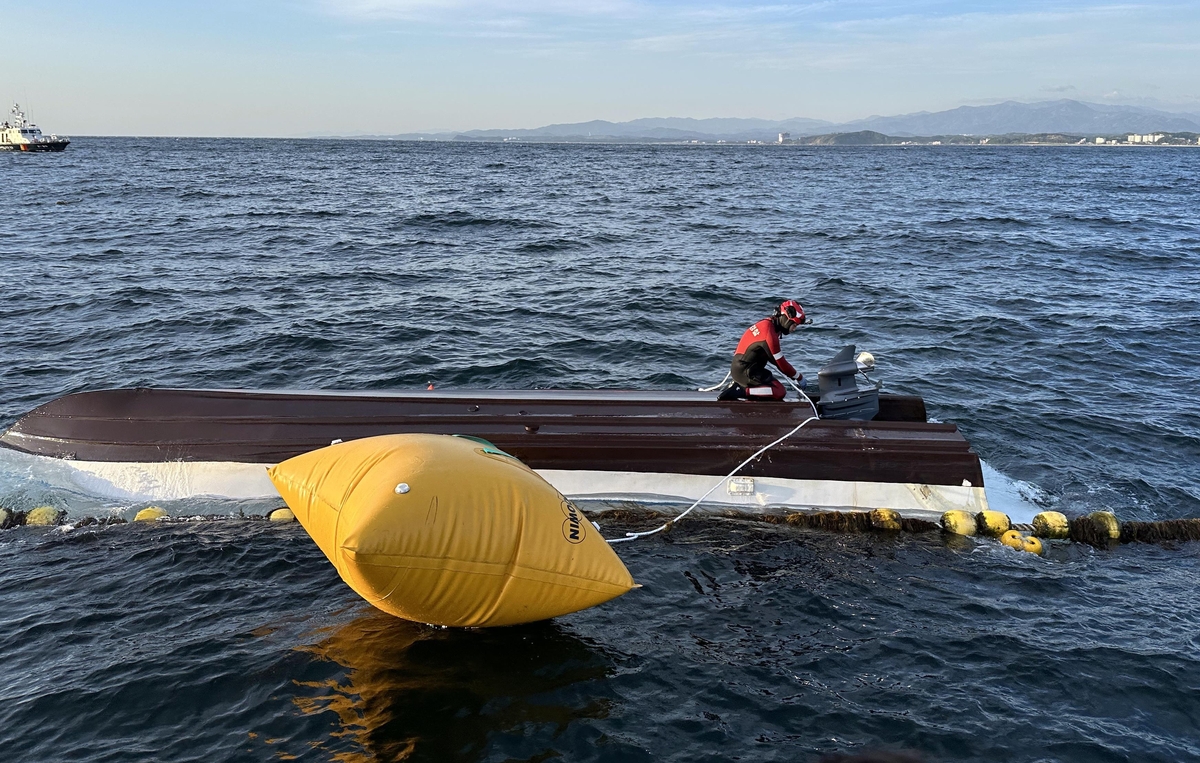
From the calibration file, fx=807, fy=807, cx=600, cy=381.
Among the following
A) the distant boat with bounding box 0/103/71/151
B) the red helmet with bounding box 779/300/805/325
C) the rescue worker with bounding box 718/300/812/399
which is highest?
the distant boat with bounding box 0/103/71/151

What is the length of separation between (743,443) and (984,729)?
14.2 feet

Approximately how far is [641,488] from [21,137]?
131 m

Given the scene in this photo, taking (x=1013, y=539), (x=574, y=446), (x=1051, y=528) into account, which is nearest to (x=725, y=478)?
(x=574, y=446)

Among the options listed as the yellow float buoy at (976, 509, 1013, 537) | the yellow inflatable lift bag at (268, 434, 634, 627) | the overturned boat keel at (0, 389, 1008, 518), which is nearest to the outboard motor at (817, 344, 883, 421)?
the overturned boat keel at (0, 389, 1008, 518)

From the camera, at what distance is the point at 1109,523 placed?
380 inches

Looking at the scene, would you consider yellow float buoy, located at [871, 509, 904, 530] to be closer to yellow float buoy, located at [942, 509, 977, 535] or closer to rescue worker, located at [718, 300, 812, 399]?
yellow float buoy, located at [942, 509, 977, 535]

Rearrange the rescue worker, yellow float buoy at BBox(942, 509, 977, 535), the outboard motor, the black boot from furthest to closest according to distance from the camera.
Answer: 1. the black boot
2. the outboard motor
3. the rescue worker
4. yellow float buoy at BBox(942, 509, 977, 535)

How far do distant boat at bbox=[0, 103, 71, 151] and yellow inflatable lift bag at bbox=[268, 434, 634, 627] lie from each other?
131648mm

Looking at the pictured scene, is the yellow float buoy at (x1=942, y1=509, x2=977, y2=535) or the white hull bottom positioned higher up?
the white hull bottom

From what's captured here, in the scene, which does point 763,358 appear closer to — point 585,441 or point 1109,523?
point 585,441

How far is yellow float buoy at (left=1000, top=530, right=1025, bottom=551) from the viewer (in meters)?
9.35

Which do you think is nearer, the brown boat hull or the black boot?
the brown boat hull

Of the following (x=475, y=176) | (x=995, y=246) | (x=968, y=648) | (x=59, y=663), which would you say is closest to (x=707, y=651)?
(x=968, y=648)

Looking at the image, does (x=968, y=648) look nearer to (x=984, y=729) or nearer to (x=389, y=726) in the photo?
(x=984, y=729)
